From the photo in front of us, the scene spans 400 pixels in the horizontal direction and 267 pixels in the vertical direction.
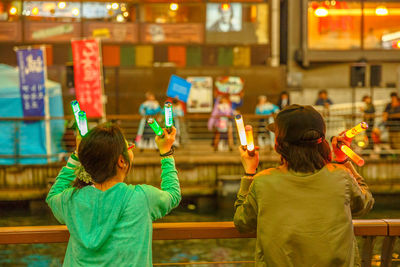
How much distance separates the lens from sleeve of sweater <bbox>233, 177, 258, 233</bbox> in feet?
9.04

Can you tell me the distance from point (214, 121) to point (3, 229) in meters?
13.2

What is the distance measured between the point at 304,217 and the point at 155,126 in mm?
761

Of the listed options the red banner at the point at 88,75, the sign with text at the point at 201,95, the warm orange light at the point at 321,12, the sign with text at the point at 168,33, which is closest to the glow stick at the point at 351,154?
the red banner at the point at 88,75

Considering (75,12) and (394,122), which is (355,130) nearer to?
(394,122)

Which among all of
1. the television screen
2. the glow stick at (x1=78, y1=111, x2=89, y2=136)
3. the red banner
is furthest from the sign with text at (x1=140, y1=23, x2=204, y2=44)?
the glow stick at (x1=78, y1=111, x2=89, y2=136)

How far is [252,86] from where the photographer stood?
20828 millimetres

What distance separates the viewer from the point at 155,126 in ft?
8.99

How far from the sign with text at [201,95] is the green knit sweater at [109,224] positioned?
18016 mm

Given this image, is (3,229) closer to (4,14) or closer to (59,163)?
(59,163)

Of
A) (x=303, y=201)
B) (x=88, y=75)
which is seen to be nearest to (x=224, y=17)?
(x=88, y=75)

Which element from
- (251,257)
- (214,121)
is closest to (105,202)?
(251,257)

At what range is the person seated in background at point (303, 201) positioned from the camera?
2633 mm

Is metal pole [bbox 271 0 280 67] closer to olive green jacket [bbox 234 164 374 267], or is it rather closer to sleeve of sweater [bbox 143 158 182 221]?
sleeve of sweater [bbox 143 158 182 221]

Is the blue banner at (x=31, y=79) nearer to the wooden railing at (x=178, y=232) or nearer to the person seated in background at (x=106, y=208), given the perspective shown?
the wooden railing at (x=178, y=232)
